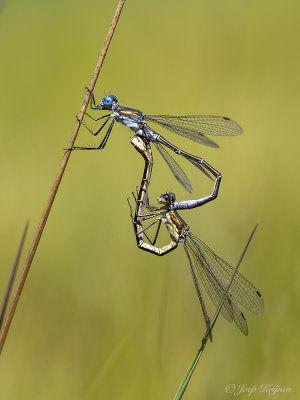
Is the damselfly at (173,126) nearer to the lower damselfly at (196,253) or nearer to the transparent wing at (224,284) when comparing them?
the lower damselfly at (196,253)

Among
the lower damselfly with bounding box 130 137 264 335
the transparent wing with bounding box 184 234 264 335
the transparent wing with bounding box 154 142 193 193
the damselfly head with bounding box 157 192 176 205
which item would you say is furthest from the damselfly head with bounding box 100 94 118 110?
the transparent wing with bounding box 184 234 264 335

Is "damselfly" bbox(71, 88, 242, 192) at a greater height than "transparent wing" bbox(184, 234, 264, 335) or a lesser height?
greater

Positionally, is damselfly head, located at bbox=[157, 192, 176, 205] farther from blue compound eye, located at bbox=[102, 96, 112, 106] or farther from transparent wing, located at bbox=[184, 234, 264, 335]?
blue compound eye, located at bbox=[102, 96, 112, 106]

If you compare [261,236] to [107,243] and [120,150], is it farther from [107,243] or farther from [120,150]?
[120,150]

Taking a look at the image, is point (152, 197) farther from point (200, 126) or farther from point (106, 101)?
point (106, 101)

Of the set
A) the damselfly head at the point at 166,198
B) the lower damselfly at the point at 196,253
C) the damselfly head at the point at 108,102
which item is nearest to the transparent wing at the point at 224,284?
the lower damselfly at the point at 196,253

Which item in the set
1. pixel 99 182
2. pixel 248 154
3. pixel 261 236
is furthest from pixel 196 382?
pixel 248 154

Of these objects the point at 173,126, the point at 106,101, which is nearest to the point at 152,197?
the point at 173,126
